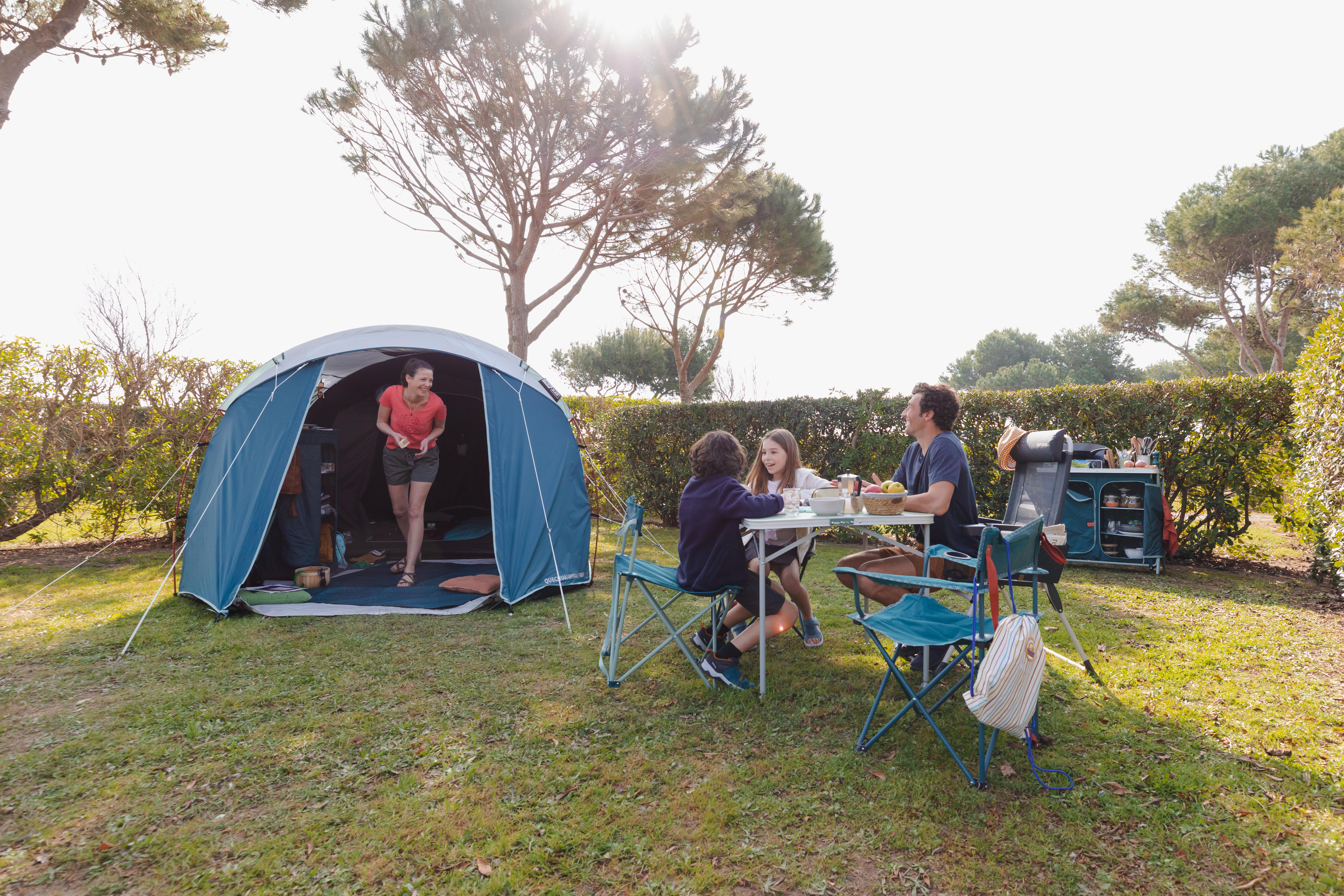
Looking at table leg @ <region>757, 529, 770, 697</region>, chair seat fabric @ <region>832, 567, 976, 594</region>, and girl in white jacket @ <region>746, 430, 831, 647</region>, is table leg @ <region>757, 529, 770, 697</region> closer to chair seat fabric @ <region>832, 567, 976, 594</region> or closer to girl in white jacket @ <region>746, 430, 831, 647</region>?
chair seat fabric @ <region>832, 567, 976, 594</region>

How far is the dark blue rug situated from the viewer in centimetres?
453

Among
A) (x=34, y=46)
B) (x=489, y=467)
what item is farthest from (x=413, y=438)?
(x=34, y=46)

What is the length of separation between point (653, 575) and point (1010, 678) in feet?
5.17

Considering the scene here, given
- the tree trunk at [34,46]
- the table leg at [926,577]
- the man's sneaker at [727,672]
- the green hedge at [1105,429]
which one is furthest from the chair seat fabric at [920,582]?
the tree trunk at [34,46]

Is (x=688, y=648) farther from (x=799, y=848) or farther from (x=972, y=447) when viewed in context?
(x=972, y=447)

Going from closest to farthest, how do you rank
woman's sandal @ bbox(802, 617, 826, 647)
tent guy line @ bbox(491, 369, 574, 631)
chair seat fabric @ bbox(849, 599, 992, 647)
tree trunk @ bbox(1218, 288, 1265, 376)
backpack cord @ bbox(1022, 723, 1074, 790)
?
backpack cord @ bbox(1022, 723, 1074, 790)
chair seat fabric @ bbox(849, 599, 992, 647)
woman's sandal @ bbox(802, 617, 826, 647)
tent guy line @ bbox(491, 369, 574, 631)
tree trunk @ bbox(1218, 288, 1265, 376)

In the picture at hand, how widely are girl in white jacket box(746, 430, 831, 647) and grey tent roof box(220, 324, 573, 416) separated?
6.04 feet

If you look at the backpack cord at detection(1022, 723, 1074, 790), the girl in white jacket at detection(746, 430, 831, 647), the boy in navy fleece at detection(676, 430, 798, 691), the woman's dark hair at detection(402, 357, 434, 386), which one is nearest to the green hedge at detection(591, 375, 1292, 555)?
the girl in white jacket at detection(746, 430, 831, 647)

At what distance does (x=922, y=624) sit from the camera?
2469 mm

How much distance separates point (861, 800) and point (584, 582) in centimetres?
320

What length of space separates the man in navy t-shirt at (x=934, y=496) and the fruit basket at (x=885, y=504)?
0.04 meters

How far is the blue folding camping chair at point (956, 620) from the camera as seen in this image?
218 centimetres

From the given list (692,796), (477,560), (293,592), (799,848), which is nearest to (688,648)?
(692,796)

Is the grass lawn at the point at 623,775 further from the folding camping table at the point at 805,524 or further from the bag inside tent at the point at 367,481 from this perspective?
the bag inside tent at the point at 367,481
